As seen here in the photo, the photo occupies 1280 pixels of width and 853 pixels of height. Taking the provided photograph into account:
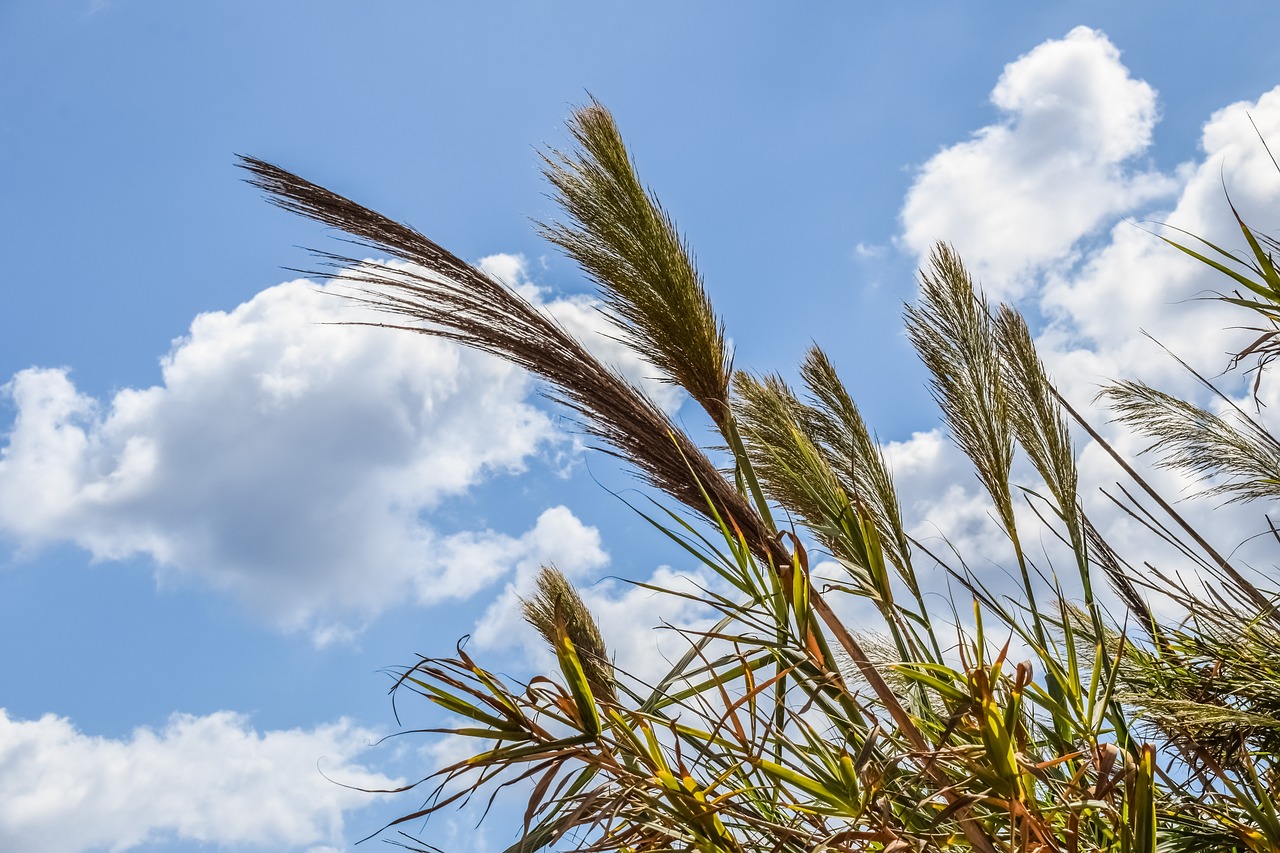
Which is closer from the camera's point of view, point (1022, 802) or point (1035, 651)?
point (1022, 802)

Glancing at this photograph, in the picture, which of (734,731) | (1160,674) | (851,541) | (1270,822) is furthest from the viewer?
(1160,674)

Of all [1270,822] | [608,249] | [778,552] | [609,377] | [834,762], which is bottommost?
[1270,822]

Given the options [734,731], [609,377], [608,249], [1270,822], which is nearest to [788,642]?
[734,731]

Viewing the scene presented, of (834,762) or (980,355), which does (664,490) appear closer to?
(834,762)

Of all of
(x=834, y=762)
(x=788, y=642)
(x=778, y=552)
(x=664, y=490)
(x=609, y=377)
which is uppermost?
(x=609, y=377)

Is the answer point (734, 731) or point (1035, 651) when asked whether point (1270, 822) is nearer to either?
point (1035, 651)

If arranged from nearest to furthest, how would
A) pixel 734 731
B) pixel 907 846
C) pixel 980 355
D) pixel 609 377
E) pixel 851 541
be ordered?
pixel 907 846
pixel 734 731
pixel 609 377
pixel 851 541
pixel 980 355

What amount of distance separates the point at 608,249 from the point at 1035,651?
3.63 feet

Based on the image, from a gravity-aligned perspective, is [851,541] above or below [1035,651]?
above

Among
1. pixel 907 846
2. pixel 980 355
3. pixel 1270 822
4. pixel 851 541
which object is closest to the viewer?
pixel 907 846

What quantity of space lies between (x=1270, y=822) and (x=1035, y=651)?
520 millimetres

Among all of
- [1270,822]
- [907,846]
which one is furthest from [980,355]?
[907,846]

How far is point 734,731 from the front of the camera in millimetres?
1410

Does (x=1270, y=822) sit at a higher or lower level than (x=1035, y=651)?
lower
